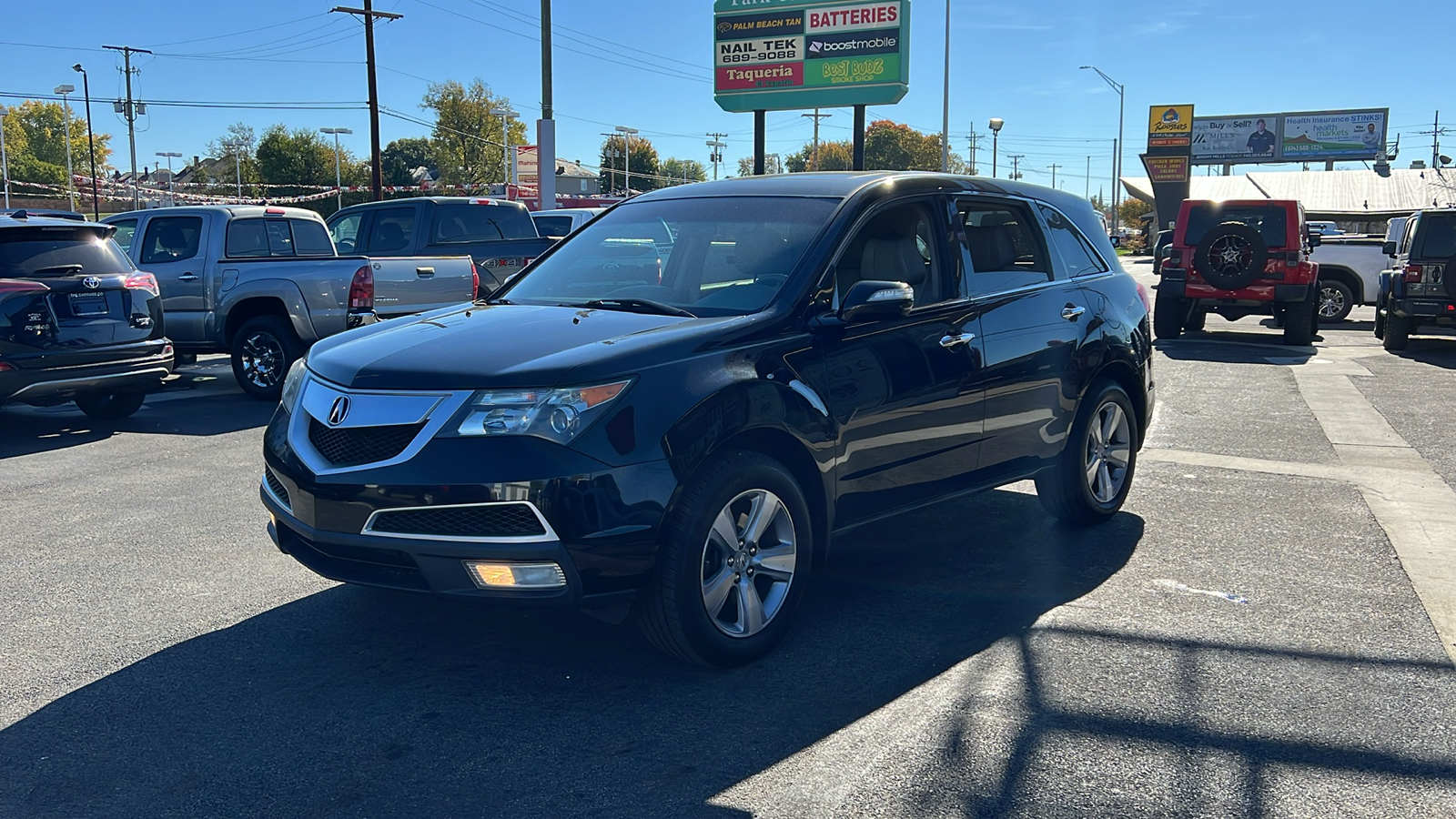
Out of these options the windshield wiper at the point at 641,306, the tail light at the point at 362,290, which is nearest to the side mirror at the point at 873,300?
the windshield wiper at the point at 641,306

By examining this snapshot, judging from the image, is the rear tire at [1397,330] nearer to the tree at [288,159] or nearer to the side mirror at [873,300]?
the side mirror at [873,300]

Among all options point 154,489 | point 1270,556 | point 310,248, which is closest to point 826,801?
point 1270,556

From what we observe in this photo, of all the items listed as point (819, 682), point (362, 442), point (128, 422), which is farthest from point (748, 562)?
point (128, 422)

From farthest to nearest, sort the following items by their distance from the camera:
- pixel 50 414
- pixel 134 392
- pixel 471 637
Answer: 1. pixel 50 414
2. pixel 134 392
3. pixel 471 637

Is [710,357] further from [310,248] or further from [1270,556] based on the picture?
[310,248]

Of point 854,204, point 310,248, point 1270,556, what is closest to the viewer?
point 854,204

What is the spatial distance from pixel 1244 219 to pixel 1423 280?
2620 mm

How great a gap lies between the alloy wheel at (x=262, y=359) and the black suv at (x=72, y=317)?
5.77 ft

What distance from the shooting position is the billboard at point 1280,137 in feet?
291

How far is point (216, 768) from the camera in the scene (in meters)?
3.41

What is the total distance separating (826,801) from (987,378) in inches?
99.0

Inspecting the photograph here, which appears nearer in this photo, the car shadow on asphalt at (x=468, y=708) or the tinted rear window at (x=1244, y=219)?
the car shadow on asphalt at (x=468, y=708)

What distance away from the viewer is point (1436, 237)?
49.6 feet

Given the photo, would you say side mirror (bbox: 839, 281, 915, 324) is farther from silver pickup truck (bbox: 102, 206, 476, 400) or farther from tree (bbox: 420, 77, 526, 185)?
tree (bbox: 420, 77, 526, 185)
